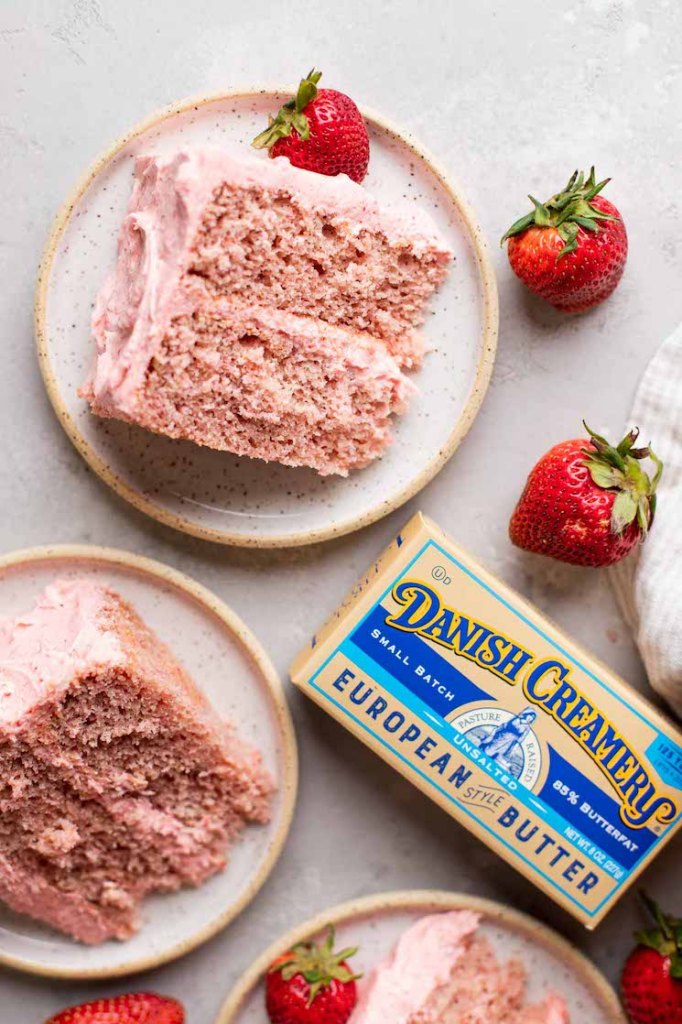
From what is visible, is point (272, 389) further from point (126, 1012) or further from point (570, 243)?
point (126, 1012)

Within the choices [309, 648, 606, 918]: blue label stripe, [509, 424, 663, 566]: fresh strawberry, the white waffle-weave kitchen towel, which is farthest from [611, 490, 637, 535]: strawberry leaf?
[309, 648, 606, 918]: blue label stripe

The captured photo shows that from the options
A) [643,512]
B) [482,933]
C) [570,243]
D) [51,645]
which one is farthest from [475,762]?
[570,243]

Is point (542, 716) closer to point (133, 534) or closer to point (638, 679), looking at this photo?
point (638, 679)

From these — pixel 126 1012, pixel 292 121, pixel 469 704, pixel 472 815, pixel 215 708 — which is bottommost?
pixel 126 1012

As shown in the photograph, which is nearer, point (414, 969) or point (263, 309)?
point (263, 309)

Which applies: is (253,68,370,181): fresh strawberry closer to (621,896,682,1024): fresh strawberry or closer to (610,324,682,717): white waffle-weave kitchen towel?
(610,324,682,717): white waffle-weave kitchen towel

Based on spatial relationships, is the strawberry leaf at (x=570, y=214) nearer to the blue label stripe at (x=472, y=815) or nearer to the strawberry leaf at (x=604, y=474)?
the strawberry leaf at (x=604, y=474)
